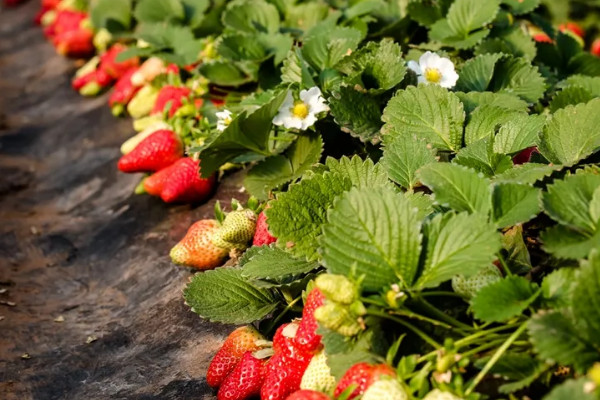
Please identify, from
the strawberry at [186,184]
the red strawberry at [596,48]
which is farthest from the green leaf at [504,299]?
the red strawberry at [596,48]

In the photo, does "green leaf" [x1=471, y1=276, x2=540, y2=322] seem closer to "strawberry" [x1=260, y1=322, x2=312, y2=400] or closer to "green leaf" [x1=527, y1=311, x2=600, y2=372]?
"green leaf" [x1=527, y1=311, x2=600, y2=372]

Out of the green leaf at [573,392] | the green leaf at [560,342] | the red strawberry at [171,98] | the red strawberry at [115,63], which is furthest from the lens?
the red strawberry at [115,63]

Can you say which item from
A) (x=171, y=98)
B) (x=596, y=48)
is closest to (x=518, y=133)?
(x=171, y=98)

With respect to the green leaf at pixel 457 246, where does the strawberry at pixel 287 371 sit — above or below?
below

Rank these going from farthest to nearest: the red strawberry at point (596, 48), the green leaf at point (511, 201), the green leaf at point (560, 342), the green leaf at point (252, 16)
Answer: the red strawberry at point (596, 48)
the green leaf at point (252, 16)
the green leaf at point (511, 201)
the green leaf at point (560, 342)

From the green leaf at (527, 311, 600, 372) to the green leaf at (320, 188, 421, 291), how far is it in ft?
0.77

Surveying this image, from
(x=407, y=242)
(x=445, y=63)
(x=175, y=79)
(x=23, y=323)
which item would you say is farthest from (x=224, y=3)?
(x=407, y=242)

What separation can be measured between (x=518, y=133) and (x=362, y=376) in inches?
26.2

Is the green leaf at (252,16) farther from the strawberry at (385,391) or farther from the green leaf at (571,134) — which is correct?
the strawberry at (385,391)

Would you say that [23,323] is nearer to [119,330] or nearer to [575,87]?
[119,330]

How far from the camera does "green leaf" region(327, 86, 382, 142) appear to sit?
1783 millimetres

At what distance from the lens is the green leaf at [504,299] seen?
121cm

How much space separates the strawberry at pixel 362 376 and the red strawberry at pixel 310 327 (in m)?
0.12

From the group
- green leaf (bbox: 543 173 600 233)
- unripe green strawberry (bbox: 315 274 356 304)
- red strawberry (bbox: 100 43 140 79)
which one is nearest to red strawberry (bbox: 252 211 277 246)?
unripe green strawberry (bbox: 315 274 356 304)
